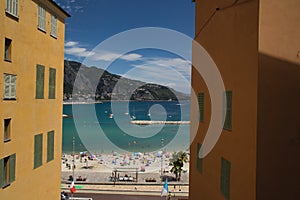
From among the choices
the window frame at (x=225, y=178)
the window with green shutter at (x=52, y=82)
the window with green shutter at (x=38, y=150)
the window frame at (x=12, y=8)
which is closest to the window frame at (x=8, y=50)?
the window frame at (x=12, y=8)

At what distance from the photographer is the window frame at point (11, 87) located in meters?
11.4

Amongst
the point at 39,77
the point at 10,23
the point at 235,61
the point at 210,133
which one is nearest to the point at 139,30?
the point at 39,77

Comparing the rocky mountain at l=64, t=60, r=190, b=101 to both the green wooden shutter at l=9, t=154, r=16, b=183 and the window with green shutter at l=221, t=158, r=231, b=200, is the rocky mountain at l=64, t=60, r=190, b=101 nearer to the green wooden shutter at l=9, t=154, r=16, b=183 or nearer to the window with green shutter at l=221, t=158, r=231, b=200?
the green wooden shutter at l=9, t=154, r=16, b=183

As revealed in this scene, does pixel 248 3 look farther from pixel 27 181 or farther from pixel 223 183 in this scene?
pixel 27 181

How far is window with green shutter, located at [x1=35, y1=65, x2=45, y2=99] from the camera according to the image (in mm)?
13910

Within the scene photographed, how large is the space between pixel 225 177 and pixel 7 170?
26.5ft

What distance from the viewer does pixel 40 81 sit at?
14.2 metres

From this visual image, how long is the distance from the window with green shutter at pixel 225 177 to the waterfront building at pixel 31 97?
7838mm

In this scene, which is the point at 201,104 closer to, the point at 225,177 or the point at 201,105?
the point at 201,105

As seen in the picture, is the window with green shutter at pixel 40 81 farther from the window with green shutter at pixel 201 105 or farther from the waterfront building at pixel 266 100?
the waterfront building at pixel 266 100

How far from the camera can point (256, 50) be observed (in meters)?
6.99

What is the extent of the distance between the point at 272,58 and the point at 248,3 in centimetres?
164

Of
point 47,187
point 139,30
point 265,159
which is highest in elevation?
point 139,30

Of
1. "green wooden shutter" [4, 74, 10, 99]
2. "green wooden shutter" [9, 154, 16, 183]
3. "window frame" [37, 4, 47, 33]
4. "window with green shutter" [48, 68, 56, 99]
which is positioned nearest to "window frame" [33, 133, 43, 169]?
"green wooden shutter" [9, 154, 16, 183]
